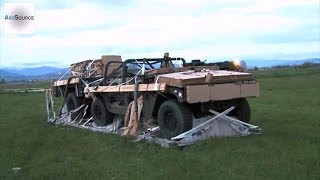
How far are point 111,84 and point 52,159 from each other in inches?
170

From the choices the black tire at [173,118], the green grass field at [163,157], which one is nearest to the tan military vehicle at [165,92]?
the black tire at [173,118]

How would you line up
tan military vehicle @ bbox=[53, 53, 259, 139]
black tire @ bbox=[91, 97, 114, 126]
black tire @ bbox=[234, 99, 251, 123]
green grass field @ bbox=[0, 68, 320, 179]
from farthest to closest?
black tire @ bbox=[91, 97, 114, 126], black tire @ bbox=[234, 99, 251, 123], tan military vehicle @ bbox=[53, 53, 259, 139], green grass field @ bbox=[0, 68, 320, 179]

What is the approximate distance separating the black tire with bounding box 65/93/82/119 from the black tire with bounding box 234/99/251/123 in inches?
234

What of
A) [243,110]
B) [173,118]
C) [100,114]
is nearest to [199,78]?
Result: [173,118]

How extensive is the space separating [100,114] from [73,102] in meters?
2.27

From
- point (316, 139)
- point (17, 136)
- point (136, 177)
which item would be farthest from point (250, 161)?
point (17, 136)

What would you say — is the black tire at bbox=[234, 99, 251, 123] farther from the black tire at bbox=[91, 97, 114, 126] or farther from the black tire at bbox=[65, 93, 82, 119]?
the black tire at bbox=[65, 93, 82, 119]

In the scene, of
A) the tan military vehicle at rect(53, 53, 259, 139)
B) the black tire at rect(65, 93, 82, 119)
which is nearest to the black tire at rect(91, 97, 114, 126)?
the tan military vehicle at rect(53, 53, 259, 139)

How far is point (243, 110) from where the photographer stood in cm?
1161

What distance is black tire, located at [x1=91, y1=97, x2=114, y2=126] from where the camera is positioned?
14.0 meters

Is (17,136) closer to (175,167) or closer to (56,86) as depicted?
(56,86)

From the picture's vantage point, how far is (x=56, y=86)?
17.7 m

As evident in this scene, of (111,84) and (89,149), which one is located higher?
(111,84)

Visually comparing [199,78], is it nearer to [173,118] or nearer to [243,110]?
[173,118]
